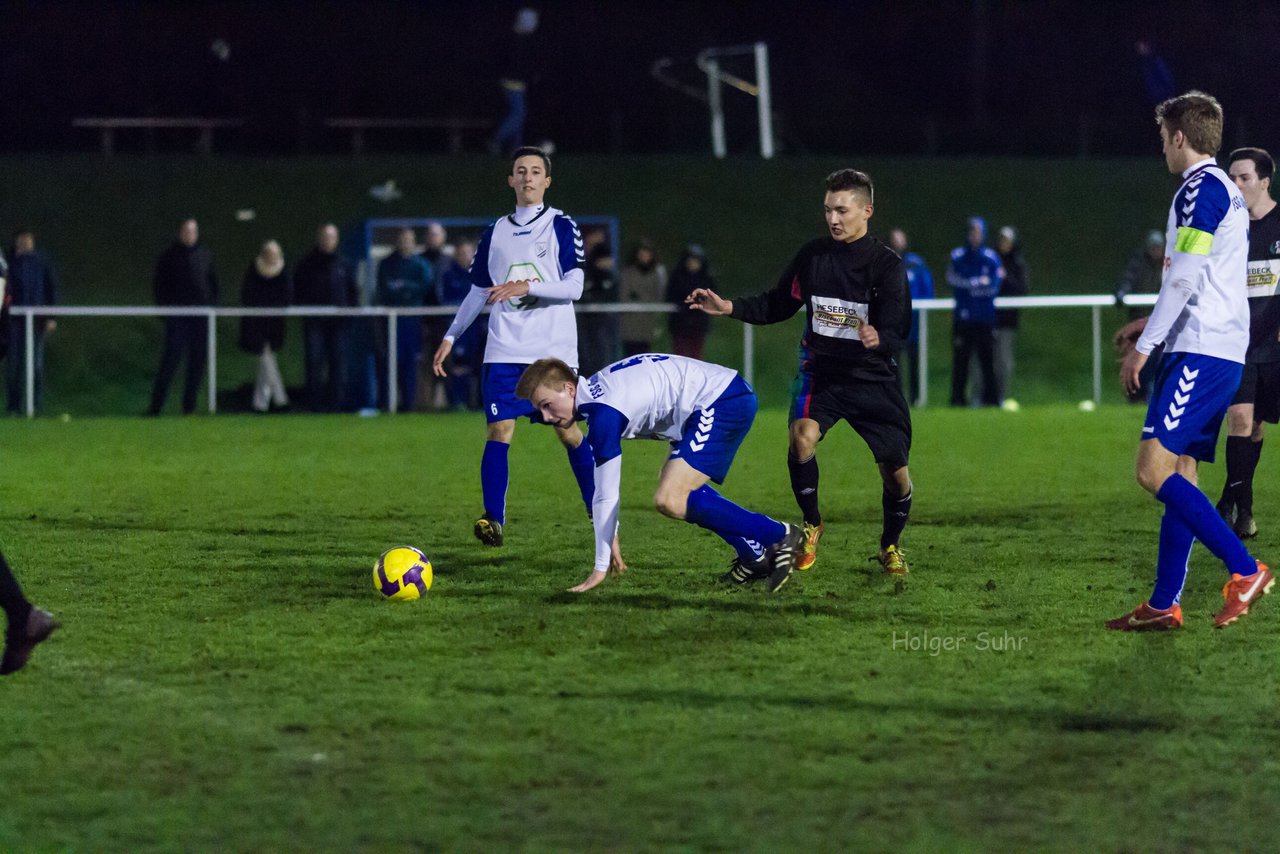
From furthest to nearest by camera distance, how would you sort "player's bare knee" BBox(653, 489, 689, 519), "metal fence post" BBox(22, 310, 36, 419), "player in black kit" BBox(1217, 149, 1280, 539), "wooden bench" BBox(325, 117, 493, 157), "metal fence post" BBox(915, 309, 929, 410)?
1. "wooden bench" BBox(325, 117, 493, 157)
2. "metal fence post" BBox(915, 309, 929, 410)
3. "metal fence post" BBox(22, 310, 36, 419)
4. "player in black kit" BBox(1217, 149, 1280, 539)
5. "player's bare knee" BBox(653, 489, 689, 519)

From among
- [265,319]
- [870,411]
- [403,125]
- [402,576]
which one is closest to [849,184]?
[870,411]

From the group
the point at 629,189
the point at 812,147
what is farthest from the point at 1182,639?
the point at 812,147

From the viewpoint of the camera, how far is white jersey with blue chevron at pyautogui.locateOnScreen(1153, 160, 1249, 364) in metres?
6.10

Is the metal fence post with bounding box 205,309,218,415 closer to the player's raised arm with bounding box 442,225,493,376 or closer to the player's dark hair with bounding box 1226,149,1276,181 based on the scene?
the player's raised arm with bounding box 442,225,493,376

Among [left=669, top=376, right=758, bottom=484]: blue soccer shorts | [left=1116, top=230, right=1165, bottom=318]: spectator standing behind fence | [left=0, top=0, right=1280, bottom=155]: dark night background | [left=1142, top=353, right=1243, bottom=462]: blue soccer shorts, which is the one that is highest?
[left=0, top=0, right=1280, bottom=155]: dark night background

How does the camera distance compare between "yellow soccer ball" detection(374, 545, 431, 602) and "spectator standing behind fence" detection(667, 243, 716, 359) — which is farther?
"spectator standing behind fence" detection(667, 243, 716, 359)

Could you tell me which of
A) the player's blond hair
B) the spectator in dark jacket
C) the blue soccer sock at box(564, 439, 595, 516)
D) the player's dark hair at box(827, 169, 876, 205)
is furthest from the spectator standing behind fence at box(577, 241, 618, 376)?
the player's blond hair

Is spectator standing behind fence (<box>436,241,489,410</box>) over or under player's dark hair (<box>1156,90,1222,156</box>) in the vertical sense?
under

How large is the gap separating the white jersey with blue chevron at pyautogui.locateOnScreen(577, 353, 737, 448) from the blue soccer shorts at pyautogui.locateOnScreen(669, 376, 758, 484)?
35 millimetres

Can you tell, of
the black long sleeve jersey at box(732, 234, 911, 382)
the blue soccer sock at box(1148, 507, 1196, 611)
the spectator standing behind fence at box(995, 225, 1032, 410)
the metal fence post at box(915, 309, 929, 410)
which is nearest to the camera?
the blue soccer sock at box(1148, 507, 1196, 611)

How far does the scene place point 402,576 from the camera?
23.5 feet

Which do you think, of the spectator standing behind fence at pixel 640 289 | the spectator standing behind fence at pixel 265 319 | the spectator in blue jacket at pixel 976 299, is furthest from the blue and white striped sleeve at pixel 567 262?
the spectator standing behind fence at pixel 640 289

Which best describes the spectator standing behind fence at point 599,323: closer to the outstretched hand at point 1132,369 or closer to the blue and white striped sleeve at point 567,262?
the blue and white striped sleeve at point 567,262

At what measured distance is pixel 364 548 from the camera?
882 centimetres
